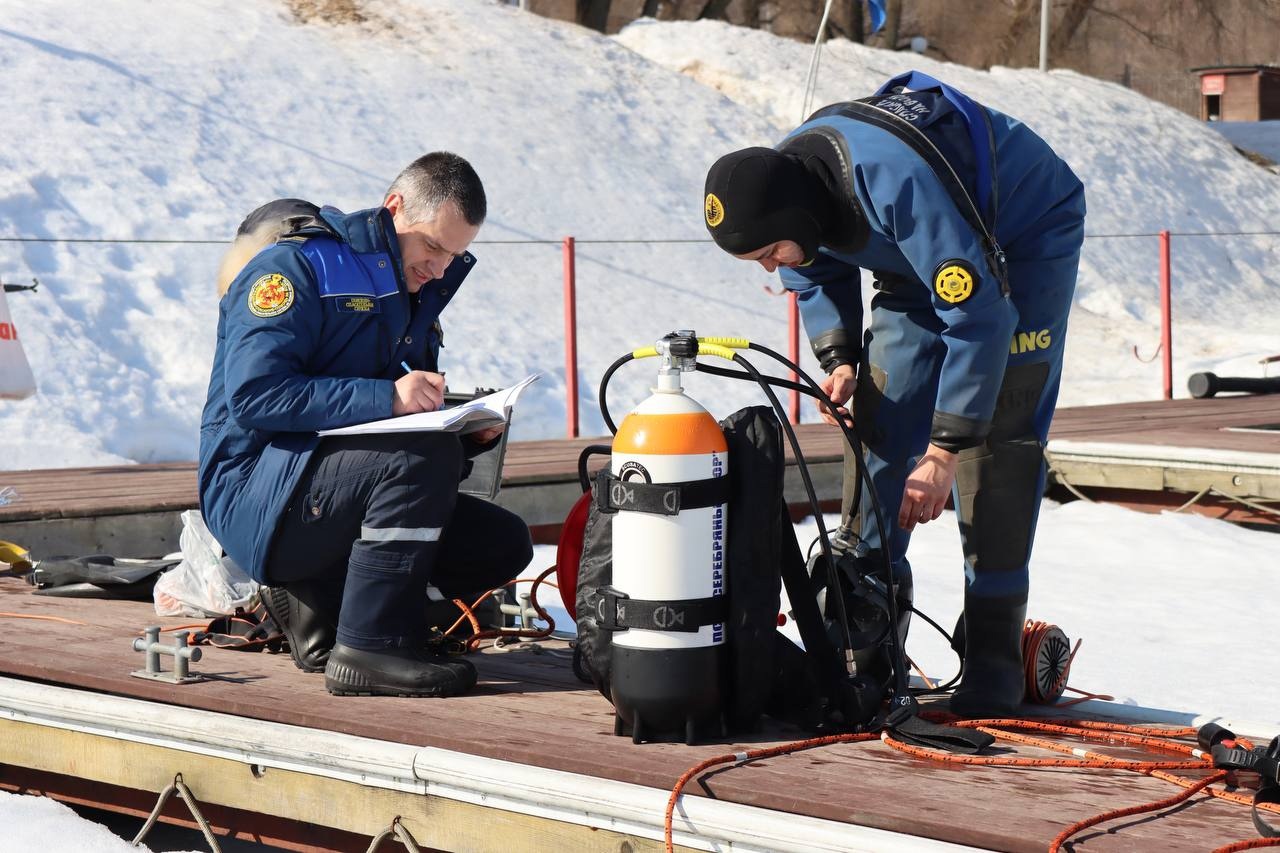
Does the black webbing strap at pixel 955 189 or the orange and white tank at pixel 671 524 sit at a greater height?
the black webbing strap at pixel 955 189

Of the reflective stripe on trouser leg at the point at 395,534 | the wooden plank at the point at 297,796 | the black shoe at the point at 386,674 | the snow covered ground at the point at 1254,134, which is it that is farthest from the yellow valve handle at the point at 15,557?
the snow covered ground at the point at 1254,134

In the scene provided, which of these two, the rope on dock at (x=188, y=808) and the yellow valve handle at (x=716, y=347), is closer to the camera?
the yellow valve handle at (x=716, y=347)

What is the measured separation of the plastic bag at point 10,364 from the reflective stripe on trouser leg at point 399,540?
4.44 meters

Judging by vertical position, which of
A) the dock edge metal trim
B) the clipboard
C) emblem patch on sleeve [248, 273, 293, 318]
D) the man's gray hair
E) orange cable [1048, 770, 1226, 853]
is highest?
the man's gray hair

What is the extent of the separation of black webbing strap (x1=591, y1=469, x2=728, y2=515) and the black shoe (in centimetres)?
67

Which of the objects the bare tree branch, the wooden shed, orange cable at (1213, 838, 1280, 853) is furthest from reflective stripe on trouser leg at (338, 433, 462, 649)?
the bare tree branch

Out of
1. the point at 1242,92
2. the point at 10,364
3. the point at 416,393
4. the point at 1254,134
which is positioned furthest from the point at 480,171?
the point at 1242,92

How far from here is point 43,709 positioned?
334cm

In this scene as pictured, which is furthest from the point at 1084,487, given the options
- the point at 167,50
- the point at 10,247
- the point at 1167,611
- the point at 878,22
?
the point at 878,22

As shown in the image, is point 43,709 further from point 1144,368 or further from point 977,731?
point 1144,368

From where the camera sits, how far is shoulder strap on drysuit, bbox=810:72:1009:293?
290 cm

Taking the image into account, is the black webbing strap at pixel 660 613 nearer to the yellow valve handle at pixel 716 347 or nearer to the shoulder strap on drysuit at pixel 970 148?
the yellow valve handle at pixel 716 347

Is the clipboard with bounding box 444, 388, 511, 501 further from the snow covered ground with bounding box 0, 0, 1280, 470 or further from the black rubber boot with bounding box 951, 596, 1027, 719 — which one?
the snow covered ground with bounding box 0, 0, 1280, 470

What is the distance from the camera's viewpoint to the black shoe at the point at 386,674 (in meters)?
3.23
